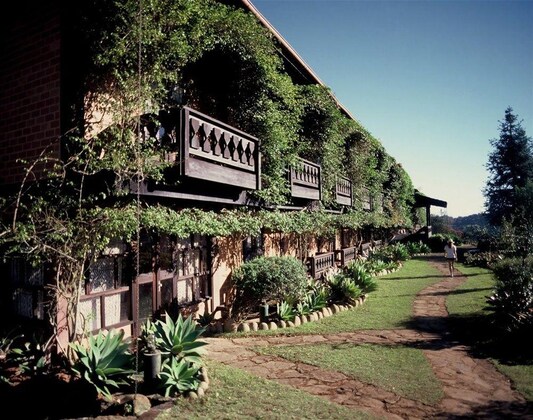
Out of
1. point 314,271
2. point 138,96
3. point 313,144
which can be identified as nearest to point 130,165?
point 138,96

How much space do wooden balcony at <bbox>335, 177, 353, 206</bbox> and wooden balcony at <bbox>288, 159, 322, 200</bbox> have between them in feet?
6.62

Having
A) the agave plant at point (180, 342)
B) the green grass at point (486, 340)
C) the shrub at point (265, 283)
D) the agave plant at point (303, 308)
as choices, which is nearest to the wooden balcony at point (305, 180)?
the shrub at point (265, 283)

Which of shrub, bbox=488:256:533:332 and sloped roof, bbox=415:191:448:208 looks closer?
shrub, bbox=488:256:533:332

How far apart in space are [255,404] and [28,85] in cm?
648

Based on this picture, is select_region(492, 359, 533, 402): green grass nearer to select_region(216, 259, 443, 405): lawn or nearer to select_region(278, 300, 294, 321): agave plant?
select_region(216, 259, 443, 405): lawn

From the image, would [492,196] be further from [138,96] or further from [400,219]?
[138,96]

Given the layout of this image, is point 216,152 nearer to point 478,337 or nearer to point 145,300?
point 145,300

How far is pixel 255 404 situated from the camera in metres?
4.38

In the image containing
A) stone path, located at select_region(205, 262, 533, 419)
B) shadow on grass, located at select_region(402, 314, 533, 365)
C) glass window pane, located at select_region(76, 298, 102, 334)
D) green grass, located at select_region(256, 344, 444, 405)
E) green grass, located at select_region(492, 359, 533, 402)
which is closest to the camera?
stone path, located at select_region(205, 262, 533, 419)

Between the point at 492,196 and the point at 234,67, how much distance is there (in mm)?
37940

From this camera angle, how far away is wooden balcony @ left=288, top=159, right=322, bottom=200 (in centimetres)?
1012

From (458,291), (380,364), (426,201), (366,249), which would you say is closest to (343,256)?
(458,291)

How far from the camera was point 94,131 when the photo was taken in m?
5.79

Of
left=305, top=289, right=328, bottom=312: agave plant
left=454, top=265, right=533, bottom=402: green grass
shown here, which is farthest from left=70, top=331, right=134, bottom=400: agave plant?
left=454, top=265, right=533, bottom=402: green grass
